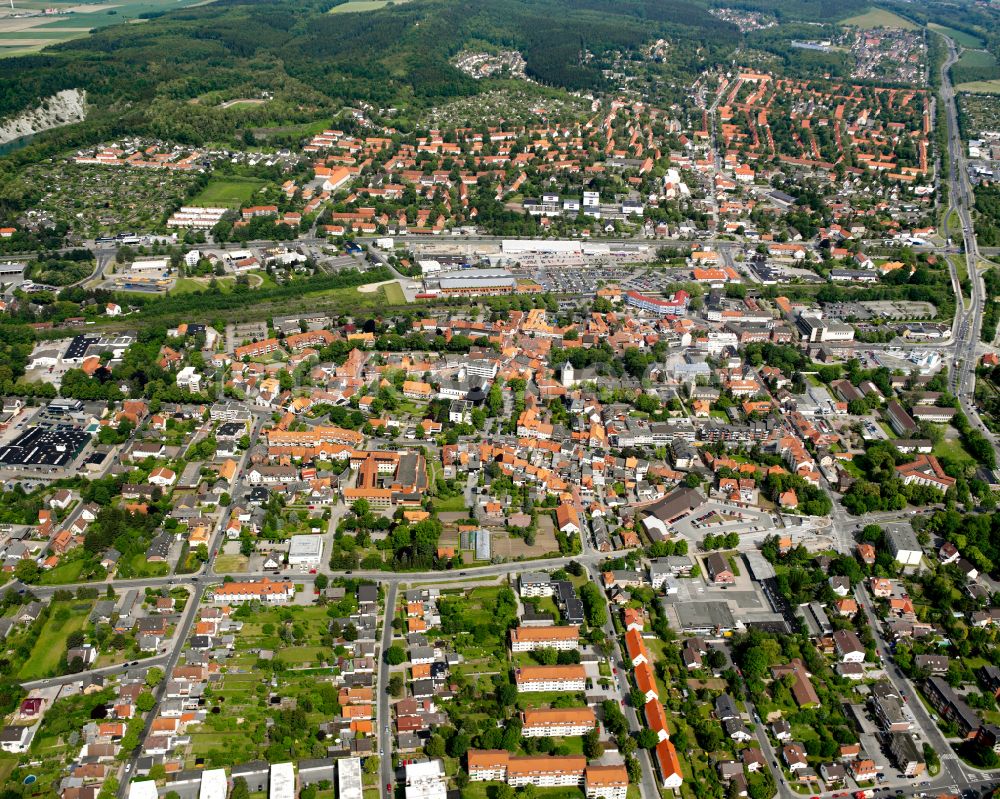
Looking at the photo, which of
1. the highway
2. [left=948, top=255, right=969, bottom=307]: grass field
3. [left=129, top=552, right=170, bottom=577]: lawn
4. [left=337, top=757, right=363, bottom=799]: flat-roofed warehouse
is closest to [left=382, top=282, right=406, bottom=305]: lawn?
[left=129, top=552, right=170, bottom=577]: lawn

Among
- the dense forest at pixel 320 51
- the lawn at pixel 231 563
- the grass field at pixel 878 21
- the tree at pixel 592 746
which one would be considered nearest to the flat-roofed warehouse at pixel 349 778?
the tree at pixel 592 746

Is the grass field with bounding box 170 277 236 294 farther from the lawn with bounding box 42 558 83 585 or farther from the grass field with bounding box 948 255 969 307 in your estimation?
the grass field with bounding box 948 255 969 307

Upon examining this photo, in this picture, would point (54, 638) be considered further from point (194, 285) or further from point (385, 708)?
point (194, 285)

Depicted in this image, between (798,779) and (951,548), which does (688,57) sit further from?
(798,779)

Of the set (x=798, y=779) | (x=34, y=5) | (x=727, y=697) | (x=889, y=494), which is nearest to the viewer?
(x=798, y=779)

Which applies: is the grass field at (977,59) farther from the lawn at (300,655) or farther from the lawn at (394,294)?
the lawn at (300,655)

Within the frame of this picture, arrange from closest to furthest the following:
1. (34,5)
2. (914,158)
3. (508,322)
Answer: (508,322) → (914,158) → (34,5)

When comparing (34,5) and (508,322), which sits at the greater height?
(34,5)

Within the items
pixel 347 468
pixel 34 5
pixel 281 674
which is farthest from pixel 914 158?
pixel 34 5
